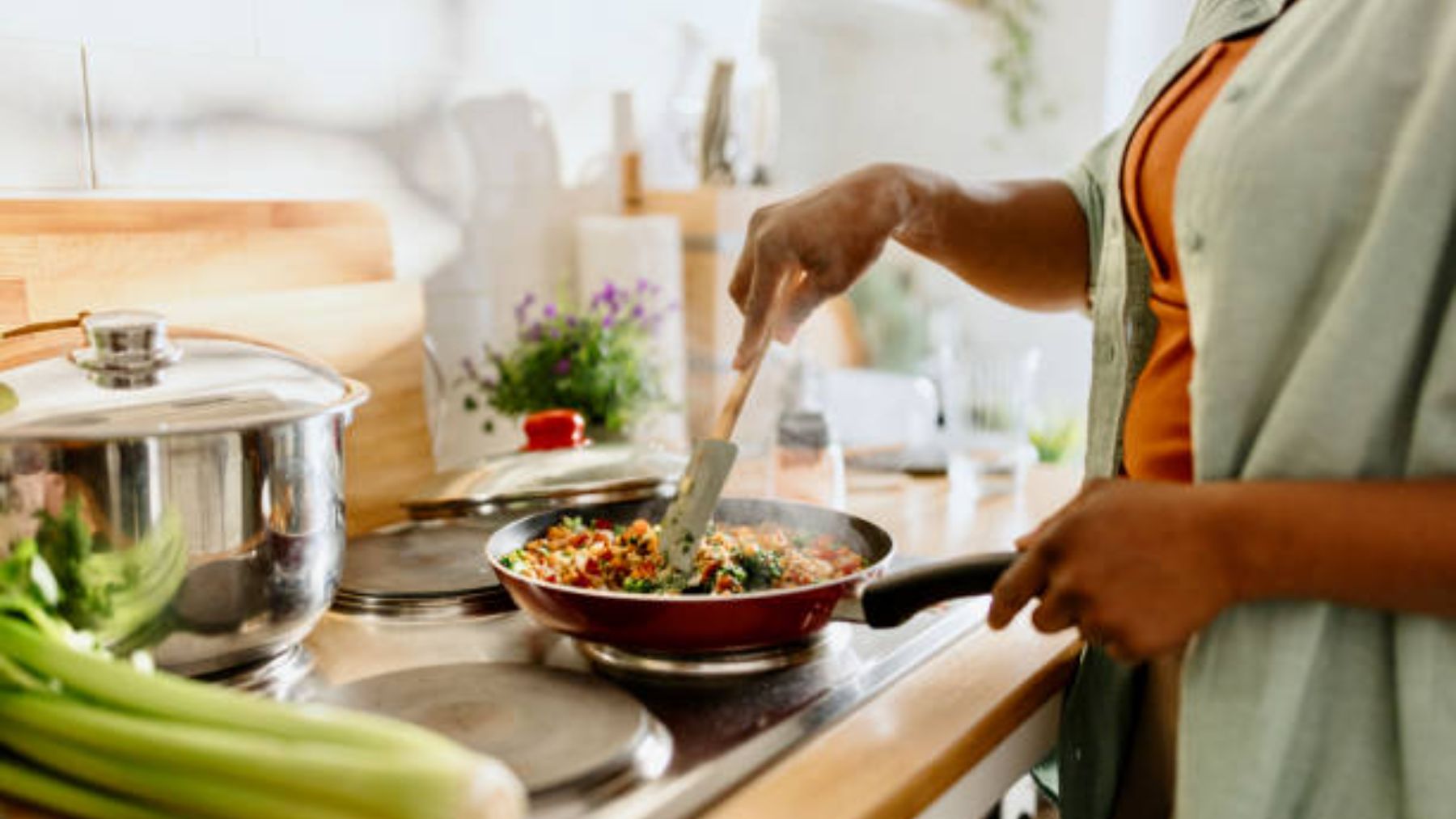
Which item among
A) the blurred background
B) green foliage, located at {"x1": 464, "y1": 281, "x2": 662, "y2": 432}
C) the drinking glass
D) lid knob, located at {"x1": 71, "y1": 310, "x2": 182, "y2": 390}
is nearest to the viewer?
lid knob, located at {"x1": 71, "y1": 310, "x2": 182, "y2": 390}

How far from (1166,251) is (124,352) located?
0.70 metres

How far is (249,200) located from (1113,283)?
2.73 ft

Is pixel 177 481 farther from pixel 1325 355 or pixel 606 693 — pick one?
pixel 1325 355

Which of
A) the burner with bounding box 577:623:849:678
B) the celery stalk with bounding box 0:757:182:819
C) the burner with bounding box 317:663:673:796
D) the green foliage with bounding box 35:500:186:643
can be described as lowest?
the burner with bounding box 577:623:849:678

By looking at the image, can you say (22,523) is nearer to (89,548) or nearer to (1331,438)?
(89,548)

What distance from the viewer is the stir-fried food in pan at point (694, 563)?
2.97 feet

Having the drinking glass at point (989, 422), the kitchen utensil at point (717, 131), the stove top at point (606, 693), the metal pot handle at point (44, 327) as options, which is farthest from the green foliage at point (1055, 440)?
the metal pot handle at point (44, 327)

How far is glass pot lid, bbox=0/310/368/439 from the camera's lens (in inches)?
27.3

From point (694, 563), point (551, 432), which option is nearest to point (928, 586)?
point (694, 563)

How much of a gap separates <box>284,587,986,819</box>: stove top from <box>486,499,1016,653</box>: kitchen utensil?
0.10 ft

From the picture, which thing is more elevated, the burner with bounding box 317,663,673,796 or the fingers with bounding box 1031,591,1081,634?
the fingers with bounding box 1031,591,1081,634

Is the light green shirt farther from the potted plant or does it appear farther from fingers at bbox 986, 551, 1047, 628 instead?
the potted plant

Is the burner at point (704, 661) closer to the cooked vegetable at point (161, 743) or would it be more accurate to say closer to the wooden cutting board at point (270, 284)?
the cooked vegetable at point (161, 743)

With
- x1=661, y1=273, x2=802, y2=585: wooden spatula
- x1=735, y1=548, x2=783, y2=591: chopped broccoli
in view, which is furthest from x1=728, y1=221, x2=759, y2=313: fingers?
x1=735, y1=548, x2=783, y2=591: chopped broccoli
